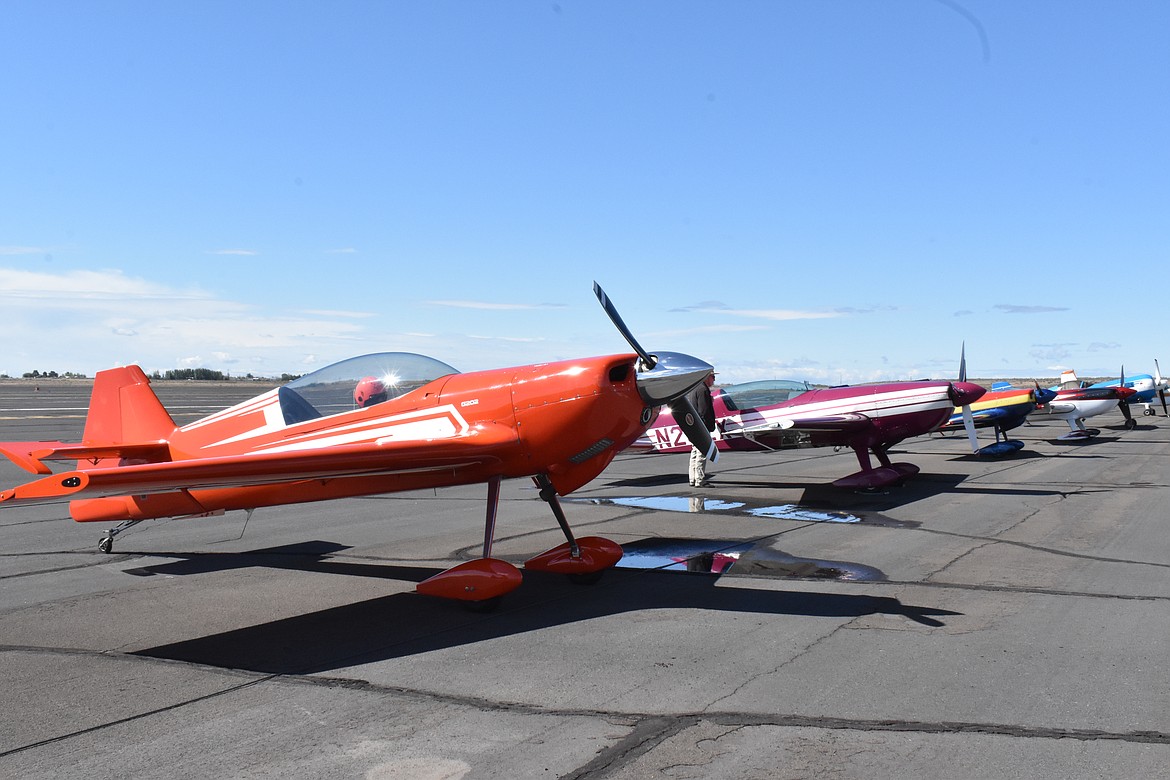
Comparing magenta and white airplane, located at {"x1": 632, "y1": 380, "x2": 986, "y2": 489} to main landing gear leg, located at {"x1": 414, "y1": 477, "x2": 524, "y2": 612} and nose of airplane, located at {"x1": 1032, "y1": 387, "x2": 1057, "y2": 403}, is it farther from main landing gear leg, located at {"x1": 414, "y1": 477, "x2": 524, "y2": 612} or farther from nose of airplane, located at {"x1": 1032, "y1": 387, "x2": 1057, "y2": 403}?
nose of airplane, located at {"x1": 1032, "y1": 387, "x2": 1057, "y2": 403}

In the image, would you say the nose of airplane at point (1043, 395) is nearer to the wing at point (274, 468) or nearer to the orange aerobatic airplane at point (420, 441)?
the orange aerobatic airplane at point (420, 441)

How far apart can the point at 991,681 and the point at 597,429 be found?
362cm

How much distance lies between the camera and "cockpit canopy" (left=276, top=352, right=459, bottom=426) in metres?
8.49

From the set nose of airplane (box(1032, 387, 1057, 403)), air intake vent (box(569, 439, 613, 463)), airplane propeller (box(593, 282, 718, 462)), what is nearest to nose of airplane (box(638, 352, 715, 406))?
airplane propeller (box(593, 282, 718, 462))

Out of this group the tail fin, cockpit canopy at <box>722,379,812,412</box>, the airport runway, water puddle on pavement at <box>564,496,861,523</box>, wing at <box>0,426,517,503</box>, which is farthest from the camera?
cockpit canopy at <box>722,379,812,412</box>

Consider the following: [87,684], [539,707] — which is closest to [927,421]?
[539,707]

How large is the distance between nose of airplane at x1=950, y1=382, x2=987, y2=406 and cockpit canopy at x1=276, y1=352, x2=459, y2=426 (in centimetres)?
1143

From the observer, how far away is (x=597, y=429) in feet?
24.9

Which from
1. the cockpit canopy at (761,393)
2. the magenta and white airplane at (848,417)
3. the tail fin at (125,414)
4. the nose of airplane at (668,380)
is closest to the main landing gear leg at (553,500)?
the nose of airplane at (668,380)

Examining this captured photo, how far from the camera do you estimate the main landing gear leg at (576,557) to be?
8.35 meters

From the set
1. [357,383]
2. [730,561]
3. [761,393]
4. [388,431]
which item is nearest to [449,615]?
[388,431]

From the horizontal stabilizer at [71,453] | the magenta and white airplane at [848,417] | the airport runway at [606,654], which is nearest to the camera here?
the airport runway at [606,654]

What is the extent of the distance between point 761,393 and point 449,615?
12.5 metres

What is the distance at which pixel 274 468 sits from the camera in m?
6.66
